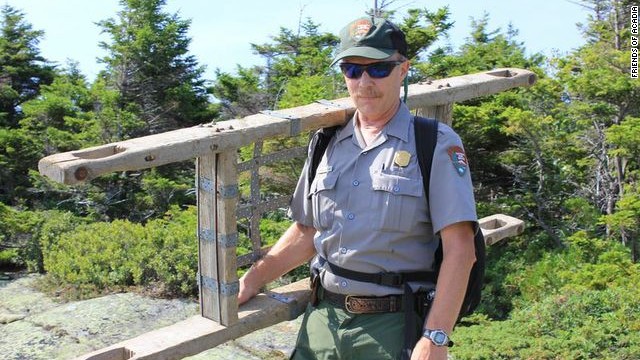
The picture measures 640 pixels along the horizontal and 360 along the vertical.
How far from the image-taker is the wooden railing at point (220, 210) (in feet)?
9.17

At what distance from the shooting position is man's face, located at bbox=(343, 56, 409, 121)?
281 cm

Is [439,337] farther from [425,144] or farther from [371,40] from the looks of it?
[371,40]

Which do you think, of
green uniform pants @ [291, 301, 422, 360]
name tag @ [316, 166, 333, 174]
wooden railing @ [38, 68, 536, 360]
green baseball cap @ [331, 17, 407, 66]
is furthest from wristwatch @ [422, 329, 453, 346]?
green baseball cap @ [331, 17, 407, 66]

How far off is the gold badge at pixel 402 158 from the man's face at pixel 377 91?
6.8 inches

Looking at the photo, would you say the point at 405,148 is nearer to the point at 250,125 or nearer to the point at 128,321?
the point at 250,125

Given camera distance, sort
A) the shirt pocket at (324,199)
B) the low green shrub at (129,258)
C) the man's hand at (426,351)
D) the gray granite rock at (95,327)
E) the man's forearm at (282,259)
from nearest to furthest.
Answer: the man's hand at (426,351) → the shirt pocket at (324,199) → the man's forearm at (282,259) → the gray granite rock at (95,327) → the low green shrub at (129,258)

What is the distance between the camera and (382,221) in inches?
107

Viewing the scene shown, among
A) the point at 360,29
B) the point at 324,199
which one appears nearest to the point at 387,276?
the point at 324,199

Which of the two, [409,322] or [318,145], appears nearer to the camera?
[409,322]

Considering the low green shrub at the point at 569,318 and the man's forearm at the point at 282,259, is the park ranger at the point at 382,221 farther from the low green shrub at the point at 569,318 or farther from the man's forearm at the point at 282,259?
the low green shrub at the point at 569,318

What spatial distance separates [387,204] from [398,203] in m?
0.04

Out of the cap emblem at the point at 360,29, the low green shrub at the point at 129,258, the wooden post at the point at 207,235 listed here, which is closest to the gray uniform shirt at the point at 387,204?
the cap emblem at the point at 360,29

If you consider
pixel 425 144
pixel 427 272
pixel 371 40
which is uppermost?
pixel 371 40

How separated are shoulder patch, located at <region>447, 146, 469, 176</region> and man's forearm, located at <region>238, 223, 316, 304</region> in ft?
2.31
